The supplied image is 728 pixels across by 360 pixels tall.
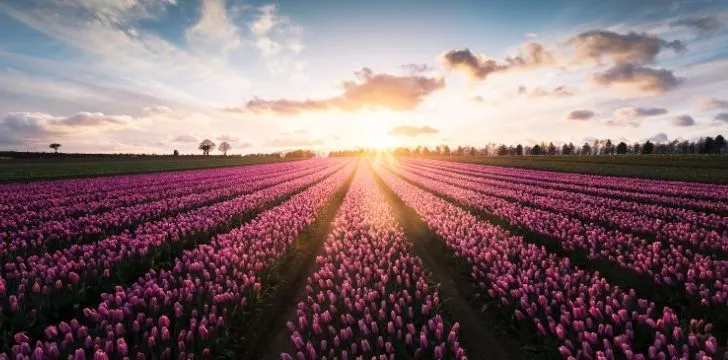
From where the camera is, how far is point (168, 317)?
5148 mm

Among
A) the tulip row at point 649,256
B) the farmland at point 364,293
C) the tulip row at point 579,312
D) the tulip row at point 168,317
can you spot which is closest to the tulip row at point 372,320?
the farmland at point 364,293

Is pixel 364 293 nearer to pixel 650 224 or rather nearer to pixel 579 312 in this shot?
pixel 579 312

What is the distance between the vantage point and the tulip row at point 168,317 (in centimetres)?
416

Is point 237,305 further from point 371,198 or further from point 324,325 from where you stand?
point 371,198

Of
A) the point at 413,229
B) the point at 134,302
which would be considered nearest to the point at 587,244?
the point at 413,229

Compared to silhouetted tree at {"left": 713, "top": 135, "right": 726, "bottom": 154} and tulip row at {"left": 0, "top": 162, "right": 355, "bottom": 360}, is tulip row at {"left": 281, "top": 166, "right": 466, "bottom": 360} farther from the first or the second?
silhouetted tree at {"left": 713, "top": 135, "right": 726, "bottom": 154}

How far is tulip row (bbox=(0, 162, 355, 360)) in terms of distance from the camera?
13.6 feet

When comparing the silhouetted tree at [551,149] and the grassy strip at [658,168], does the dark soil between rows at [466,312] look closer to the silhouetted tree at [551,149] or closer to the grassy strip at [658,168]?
the grassy strip at [658,168]

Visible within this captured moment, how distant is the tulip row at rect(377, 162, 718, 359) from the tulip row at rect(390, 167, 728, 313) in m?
0.59

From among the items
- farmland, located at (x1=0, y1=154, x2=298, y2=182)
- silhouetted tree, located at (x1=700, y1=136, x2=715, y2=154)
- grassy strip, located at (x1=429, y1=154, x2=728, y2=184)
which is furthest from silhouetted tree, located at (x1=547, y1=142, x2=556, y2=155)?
farmland, located at (x1=0, y1=154, x2=298, y2=182)

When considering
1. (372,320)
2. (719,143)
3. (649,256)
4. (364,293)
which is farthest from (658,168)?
(719,143)

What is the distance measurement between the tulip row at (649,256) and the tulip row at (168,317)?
6932 mm

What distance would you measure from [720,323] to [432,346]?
13.9 ft

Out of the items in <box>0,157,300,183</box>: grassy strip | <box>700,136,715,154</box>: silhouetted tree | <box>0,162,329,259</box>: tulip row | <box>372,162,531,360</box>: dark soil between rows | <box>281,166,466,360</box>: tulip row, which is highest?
<box>700,136,715,154</box>: silhouetted tree
